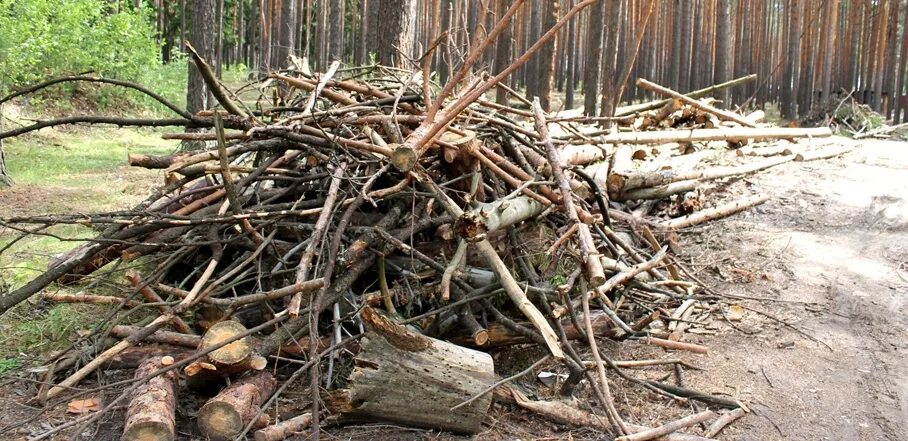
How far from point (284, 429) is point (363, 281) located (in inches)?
49.5

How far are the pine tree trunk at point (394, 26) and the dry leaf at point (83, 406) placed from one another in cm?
522

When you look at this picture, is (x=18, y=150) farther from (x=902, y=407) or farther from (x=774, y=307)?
(x=902, y=407)

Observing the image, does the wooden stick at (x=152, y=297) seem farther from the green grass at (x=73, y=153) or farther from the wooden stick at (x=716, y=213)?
the green grass at (x=73, y=153)

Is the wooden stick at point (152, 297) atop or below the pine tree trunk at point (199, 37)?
below

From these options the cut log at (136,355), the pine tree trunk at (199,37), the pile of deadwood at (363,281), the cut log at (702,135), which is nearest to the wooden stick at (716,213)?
the pile of deadwood at (363,281)

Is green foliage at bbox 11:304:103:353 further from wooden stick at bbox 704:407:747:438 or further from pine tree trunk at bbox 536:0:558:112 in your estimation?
pine tree trunk at bbox 536:0:558:112

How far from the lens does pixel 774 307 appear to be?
529 cm

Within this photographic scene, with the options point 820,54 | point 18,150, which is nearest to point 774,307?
point 18,150

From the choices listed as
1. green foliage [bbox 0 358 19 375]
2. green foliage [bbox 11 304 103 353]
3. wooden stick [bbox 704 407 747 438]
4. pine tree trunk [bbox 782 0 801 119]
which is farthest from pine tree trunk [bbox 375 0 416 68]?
pine tree trunk [bbox 782 0 801 119]

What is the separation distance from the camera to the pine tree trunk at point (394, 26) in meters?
8.31

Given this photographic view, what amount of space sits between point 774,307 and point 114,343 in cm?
420

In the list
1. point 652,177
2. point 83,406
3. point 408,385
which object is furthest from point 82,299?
point 652,177

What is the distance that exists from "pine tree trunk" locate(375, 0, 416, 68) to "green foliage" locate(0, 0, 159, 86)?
4829 mm

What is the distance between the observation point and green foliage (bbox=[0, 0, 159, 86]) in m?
10.4
